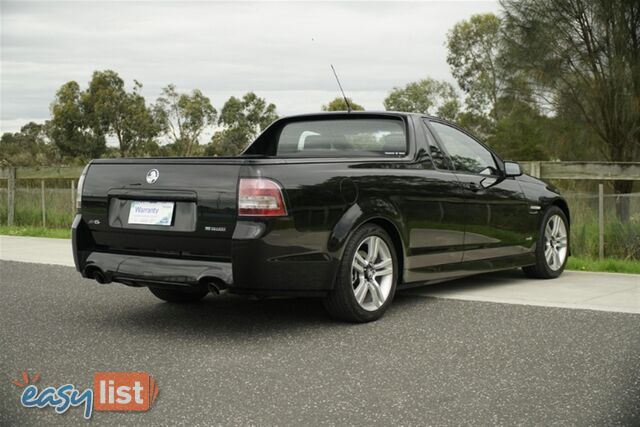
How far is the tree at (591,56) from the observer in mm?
32781

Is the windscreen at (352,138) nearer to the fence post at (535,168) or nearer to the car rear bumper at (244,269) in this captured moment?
the car rear bumper at (244,269)

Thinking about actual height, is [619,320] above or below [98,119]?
below

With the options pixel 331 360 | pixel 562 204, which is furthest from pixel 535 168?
pixel 331 360

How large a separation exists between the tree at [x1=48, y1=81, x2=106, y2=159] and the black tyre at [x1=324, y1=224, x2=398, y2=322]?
218 feet

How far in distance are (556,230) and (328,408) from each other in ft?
17.1

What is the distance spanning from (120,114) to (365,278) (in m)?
67.9

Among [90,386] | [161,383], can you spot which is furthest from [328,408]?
[90,386]

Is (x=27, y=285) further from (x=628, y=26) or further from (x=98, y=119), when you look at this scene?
(x=98, y=119)

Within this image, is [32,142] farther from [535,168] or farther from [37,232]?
[535,168]

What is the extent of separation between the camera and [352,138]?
704 cm

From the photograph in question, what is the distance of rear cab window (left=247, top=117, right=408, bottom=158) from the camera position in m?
6.98

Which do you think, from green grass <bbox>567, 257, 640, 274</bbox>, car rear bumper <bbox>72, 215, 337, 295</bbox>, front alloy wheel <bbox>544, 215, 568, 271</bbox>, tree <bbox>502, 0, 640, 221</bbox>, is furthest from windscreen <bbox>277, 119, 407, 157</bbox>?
tree <bbox>502, 0, 640, 221</bbox>

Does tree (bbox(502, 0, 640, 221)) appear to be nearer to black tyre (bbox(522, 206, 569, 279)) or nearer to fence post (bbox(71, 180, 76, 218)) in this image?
fence post (bbox(71, 180, 76, 218))

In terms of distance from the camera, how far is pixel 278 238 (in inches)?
220
